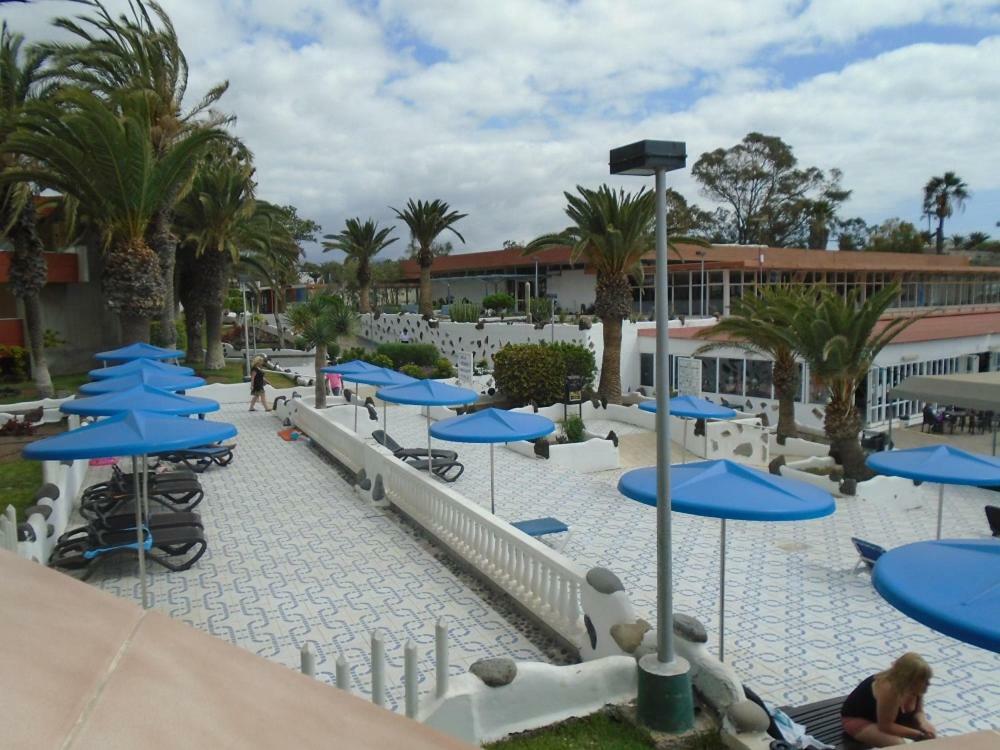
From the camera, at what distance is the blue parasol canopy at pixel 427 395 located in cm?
1334

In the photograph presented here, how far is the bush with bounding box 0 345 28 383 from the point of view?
26.2 metres

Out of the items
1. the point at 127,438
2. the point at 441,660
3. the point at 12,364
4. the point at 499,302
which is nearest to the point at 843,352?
the point at 441,660

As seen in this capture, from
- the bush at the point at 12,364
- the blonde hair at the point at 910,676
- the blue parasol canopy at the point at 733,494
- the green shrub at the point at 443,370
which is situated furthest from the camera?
the green shrub at the point at 443,370

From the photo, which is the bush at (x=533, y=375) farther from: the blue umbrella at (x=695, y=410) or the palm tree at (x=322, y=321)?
the blue umbrella at (x=695, y=410)

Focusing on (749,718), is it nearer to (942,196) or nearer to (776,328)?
(776,328)

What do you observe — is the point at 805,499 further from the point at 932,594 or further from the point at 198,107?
the point at 198,107

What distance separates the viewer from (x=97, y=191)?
64.1 feet

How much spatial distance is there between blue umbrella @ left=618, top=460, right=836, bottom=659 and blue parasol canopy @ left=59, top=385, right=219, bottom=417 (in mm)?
6603

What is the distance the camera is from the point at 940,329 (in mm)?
26078

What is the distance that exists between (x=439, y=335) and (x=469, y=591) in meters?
29.6

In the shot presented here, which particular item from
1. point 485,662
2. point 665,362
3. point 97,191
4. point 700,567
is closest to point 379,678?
point 485,662

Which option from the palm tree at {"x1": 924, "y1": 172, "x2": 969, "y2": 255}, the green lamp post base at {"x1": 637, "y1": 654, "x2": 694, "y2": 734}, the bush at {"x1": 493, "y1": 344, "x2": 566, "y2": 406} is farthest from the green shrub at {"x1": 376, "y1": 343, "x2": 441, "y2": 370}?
the palm tree at {"x1": 924, "y1": 172, "x2": 969, "y2": 255}

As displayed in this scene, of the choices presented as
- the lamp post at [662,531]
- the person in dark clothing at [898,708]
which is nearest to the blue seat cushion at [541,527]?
the lamp post at [662,531]

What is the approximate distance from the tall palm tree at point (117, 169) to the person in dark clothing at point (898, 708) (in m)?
19.0
